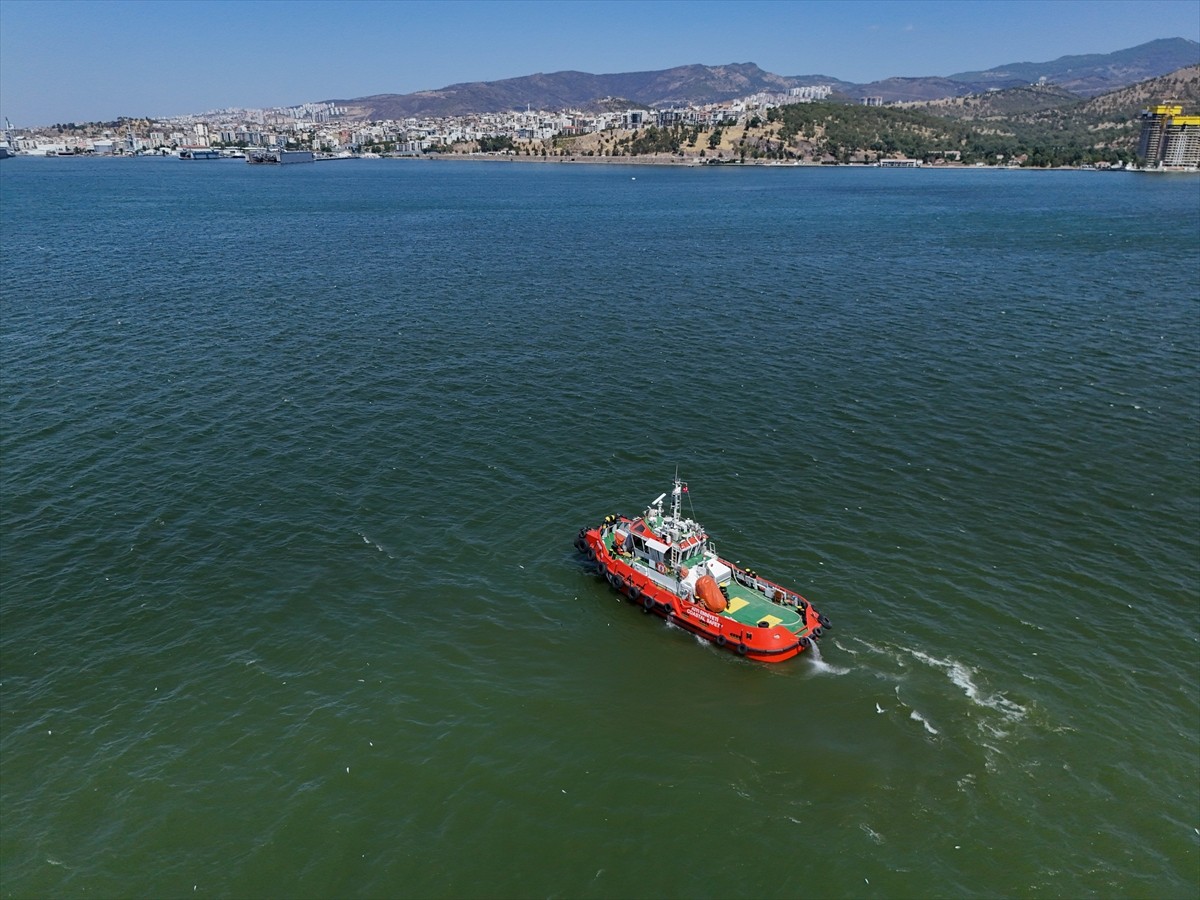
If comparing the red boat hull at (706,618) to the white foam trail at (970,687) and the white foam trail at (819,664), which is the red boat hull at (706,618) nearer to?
the white foam trail at (819,664)

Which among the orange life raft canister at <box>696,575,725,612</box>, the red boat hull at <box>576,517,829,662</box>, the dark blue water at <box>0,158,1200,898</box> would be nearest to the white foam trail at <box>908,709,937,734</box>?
the dark blue water at <box>0,158,1200,898</box>

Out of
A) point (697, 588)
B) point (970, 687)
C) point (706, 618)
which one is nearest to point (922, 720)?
point (970, 687)

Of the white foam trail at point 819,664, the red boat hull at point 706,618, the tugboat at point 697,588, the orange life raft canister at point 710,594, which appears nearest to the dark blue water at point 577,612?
the white foam trail at point 819,664

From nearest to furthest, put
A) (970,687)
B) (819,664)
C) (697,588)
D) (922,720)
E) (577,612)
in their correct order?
1. (922,720)
2. (970,687)
3. (819,664)
4. (697,588)
5. (577,612)

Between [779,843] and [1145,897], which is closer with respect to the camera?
[1145,897]

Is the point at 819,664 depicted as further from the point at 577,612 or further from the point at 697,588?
the point at 577,612

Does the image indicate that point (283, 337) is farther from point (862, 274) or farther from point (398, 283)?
point (862, 274)

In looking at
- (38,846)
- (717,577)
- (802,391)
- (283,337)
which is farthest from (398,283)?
(38,846)
